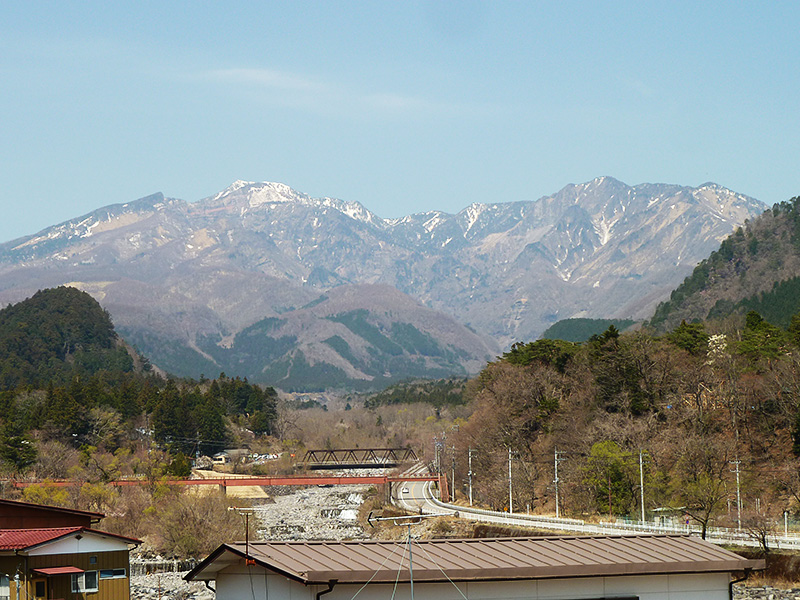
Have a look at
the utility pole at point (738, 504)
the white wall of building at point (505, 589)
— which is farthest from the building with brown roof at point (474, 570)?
the utility pole at point (738, 504)

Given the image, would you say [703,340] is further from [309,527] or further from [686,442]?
[309,527]

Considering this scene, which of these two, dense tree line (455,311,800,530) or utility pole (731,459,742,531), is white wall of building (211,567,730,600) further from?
dense tree line (455,311,800,530)

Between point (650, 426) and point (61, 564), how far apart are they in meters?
66.7

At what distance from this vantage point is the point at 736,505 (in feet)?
256

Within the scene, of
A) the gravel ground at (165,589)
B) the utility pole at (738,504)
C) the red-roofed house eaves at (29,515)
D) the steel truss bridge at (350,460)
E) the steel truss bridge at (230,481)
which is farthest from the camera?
the steel truss bridge at (350,460)

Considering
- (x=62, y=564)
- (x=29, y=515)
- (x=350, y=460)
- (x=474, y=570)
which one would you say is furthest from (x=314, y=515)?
(x=474, y=570)

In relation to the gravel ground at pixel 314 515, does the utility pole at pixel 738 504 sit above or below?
above

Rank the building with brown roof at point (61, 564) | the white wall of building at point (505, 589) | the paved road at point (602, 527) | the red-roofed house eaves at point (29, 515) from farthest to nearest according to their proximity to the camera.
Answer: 1. the paved road at point (602, 527)
2. the red-roofed house eaves at point (29, 515)
3. the building with brown roof at point (61, 564)
4. the white wall of building at point (505, 589)

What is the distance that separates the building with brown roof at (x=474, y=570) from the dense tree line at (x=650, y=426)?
43173 millimetres

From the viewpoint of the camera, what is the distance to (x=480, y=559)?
25.7 m

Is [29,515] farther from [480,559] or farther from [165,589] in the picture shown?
[165,589]

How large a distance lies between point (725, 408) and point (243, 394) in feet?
388

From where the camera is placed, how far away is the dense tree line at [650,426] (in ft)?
265

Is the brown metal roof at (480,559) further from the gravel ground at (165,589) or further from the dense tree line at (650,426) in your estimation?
the dense tree line at (650,426)
